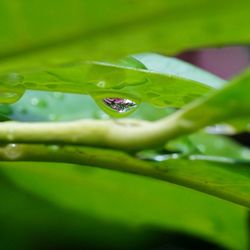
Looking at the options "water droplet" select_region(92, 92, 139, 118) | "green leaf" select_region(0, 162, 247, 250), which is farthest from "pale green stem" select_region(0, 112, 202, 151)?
"green leaf" select_region(0, 162, 247, 250)

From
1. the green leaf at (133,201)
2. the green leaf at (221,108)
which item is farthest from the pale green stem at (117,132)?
the green leaf at (133,201)

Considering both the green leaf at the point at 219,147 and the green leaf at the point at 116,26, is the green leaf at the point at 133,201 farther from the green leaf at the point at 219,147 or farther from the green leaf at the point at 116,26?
the green leaf at the point at 116,26

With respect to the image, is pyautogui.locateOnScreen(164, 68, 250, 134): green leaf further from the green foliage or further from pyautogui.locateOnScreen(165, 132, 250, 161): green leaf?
pyautogui.locateOnScreen(165, 132, 250, 161): green leaf

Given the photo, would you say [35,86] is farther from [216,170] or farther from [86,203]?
[86,203]

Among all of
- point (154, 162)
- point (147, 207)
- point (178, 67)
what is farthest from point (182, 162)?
point (147, 207)

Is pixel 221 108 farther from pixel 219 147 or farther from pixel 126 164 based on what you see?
pixel 219 147
